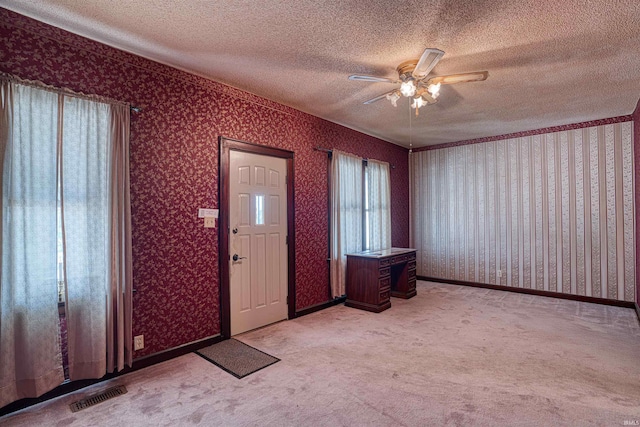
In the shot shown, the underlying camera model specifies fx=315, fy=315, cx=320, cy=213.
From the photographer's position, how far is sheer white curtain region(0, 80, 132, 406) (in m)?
2.18

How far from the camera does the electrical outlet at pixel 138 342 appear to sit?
9.17 feet

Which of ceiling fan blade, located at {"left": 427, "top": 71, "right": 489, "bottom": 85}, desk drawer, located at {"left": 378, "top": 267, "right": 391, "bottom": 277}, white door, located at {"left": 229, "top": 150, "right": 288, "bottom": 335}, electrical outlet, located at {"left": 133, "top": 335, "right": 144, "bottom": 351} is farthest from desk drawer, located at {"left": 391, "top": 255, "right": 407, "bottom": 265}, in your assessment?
electrical outlet, located at {"left": 133, "top": 335, "right": 144, "bottom": 351}

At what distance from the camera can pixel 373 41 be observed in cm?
262

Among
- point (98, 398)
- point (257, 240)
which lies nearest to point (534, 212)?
→ point (257, 240)

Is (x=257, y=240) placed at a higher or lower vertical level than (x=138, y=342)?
higher

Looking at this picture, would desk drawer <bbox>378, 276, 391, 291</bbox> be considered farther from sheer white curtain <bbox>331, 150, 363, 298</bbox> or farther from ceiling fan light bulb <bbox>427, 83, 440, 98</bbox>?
ceiling fan light bulb <bbox>427, 83, 440, 98</bbox>

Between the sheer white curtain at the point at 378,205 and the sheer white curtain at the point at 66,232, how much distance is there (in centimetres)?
375

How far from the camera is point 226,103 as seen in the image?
11.5ft

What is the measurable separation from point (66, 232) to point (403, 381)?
2905 millimetres

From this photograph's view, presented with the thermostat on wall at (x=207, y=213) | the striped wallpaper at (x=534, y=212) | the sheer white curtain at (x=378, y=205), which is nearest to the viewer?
the thermostat on wall at (x=207, y=213)

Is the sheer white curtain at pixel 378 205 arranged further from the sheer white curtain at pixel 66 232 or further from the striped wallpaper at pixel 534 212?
the sheer white curtain at pixel 66 232

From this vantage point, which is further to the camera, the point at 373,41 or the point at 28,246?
the point at 373,41

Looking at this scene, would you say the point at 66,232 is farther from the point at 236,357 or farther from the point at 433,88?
the point at 433,88

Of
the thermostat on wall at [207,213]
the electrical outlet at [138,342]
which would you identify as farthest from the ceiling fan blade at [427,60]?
the electrical outlet at [138,342]
